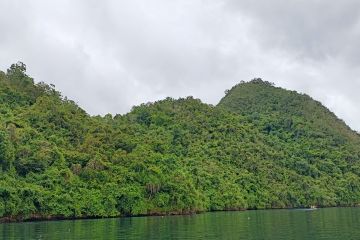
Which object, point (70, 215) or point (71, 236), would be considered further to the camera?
point (70, 215)

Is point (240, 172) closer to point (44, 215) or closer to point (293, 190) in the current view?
point (293, 190)

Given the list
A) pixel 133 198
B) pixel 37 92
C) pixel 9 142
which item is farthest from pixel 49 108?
pixel 133 198

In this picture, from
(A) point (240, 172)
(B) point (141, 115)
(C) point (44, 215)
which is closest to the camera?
(C) point (44, 215)

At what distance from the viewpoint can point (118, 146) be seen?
76062mm

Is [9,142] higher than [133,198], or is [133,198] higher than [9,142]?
[9,142]

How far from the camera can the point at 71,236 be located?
113 feet

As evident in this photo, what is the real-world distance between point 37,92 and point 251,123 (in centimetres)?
5989

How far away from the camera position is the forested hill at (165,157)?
207ft

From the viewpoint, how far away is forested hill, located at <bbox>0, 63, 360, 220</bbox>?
207 feet

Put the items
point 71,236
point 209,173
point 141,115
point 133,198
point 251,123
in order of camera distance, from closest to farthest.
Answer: point 71,236 < point 133,198 < point 209,173 < point 141,115 < point 251,123

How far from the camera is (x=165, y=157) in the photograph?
259 ft

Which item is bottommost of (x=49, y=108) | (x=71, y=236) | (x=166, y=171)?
(x=71, y=236)

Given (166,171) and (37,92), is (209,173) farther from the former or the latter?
(37,92)

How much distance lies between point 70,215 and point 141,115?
5317cm
